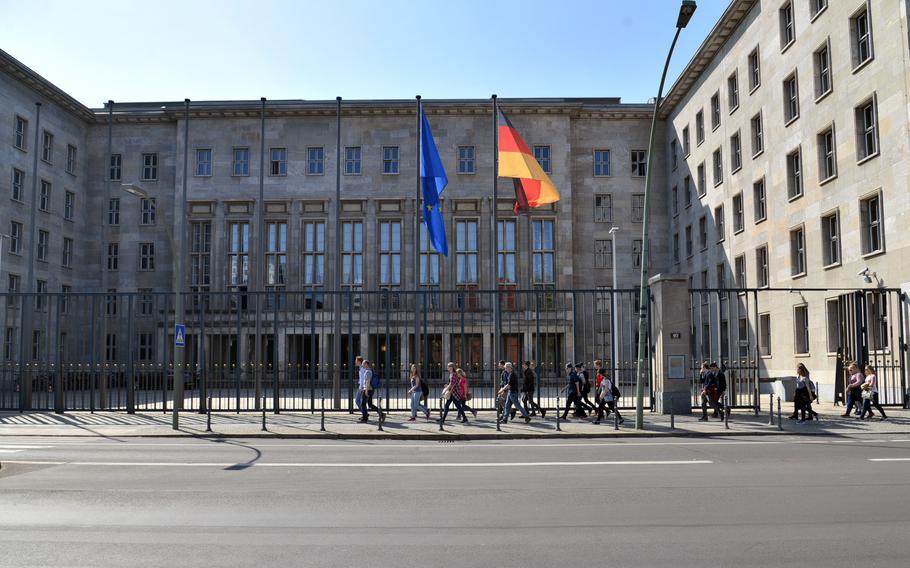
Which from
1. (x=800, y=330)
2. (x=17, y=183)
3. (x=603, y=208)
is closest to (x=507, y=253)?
(x=603, y=208)

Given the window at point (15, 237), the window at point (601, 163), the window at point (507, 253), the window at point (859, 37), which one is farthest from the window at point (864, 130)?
the window at point (15, 237)

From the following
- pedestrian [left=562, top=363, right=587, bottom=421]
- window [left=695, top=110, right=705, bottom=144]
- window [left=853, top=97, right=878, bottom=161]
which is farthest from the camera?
window [left=695, top=110, right=705, bottom=144]

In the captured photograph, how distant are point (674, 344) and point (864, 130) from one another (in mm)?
12516

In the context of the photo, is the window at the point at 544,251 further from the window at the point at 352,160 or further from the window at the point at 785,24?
the window at the point at 785,24

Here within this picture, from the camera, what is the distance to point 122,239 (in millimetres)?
52594

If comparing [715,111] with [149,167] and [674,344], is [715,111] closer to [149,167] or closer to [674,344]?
[674,344]

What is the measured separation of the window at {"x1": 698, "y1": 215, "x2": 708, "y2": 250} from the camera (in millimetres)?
45800

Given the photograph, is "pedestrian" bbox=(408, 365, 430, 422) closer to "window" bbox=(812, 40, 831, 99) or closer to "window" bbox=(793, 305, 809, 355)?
"window" bbox=(793, 305, 809, 355)

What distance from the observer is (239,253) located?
4994 centimetres

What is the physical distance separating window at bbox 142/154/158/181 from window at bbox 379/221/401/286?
1566 cm

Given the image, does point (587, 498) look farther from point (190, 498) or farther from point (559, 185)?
point (559, 185)

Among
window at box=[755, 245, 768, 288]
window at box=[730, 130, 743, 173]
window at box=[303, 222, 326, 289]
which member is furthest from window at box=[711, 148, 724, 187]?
window at box=[303, 222, 326, 289]

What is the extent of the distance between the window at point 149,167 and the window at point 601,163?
28820 millimetres

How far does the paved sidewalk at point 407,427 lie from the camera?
18.8 m
